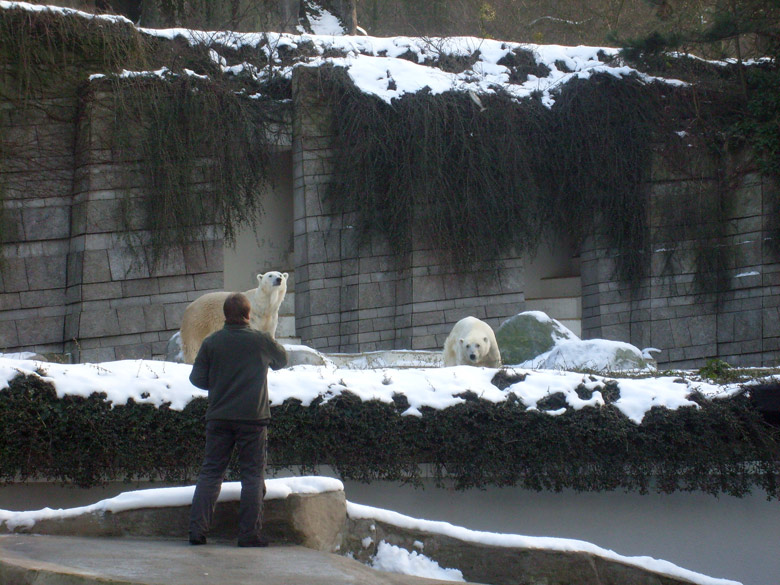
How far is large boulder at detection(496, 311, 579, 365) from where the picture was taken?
1002 centimetres

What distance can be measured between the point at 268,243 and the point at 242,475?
28.0 ft

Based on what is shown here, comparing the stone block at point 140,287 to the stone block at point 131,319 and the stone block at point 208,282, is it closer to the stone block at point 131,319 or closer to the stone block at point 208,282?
the stone block at point 131,319

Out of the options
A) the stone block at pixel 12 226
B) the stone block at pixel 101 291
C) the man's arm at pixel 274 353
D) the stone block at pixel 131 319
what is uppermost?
the stone block at pixel 12 226

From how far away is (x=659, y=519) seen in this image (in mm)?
6301

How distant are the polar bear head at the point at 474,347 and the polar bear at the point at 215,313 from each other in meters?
1.74

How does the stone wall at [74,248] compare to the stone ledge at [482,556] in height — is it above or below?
above

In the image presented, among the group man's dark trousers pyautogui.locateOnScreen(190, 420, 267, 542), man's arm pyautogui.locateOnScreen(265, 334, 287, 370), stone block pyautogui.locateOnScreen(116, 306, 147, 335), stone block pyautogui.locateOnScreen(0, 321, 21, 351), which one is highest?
stone block pyautogui.locateOnScreen(116, 306, 147, 335)

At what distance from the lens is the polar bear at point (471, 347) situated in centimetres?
843

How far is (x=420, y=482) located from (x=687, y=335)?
24.9 feet

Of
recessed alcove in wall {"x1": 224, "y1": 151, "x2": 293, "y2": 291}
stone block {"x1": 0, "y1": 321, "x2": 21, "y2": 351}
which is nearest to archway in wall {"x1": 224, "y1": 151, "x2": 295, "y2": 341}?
recessed alcove in wall {"x1": 224, "y1": 151, "x2": 293, "y2": 291}

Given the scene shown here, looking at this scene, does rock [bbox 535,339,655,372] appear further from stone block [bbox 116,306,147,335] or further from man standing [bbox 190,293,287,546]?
man standing [bbox 190,293,287,546]

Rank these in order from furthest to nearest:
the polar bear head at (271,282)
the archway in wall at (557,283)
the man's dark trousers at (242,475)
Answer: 1. the archway in wall at (557,283)
2. the polar bear head at (271,282)
3. the man's dark trousers at (242,475)

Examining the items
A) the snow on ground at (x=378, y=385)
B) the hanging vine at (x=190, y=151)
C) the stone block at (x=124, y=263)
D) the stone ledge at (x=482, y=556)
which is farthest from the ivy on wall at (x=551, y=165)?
the stone ledge at (x=482, y=556)

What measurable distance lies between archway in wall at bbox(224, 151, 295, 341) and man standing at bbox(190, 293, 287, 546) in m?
7.87
